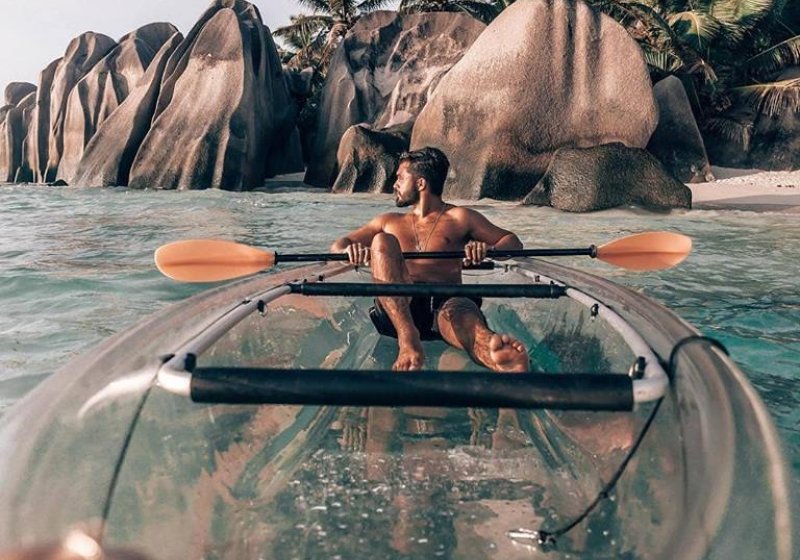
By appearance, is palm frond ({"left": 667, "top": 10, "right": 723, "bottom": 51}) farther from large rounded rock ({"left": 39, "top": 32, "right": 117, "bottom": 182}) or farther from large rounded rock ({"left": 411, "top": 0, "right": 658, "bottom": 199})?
large rounded rock ({"left": 39, "top": 32, "right": 117, "bottom": 182})

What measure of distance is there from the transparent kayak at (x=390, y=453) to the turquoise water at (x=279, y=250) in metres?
0.71

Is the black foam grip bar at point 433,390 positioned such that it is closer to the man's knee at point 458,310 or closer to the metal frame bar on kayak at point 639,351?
the metal frame bar on kayak at point 639,351

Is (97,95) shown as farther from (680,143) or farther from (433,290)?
(433,290)

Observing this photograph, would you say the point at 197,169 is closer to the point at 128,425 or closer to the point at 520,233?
the point at 520,233

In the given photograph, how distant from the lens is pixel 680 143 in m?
15.3

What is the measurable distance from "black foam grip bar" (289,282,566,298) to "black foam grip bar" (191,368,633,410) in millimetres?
1080

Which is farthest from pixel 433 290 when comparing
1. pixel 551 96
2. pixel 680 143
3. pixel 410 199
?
pixel 680 143

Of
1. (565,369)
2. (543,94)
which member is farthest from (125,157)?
(565,369)

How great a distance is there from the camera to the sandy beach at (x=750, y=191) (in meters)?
11.9

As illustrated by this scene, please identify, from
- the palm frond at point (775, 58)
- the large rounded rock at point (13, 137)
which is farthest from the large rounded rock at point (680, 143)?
the large rounded rock at point (13, 137)

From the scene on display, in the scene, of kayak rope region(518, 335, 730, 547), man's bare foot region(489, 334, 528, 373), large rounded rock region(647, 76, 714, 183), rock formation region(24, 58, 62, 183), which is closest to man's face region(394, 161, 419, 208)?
man's bare foot region(489, 334, 528, 373)

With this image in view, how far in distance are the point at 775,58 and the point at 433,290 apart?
20.7 m

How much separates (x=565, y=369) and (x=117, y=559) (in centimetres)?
218

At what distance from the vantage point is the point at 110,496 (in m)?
1.62
